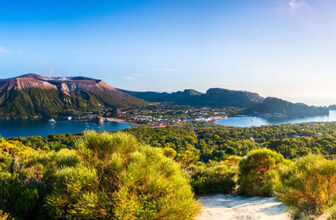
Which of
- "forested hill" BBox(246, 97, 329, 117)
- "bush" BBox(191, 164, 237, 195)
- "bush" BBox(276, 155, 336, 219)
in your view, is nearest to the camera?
"bush" BBox(276, 155, 336, 219)

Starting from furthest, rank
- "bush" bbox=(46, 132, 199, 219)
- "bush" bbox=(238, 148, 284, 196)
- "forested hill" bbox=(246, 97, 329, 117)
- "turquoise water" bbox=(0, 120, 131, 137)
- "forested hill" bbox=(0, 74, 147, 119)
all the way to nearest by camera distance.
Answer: "forested hill" bbox=(246, 97, 329, 117) < "forested hill" bbox=(0, 74, 147, 119) < "turquoise water" bbox=(0, 120, 131, 137) < "bush" bbox=(238, 148, 284, 196) < "bush" bbox=(46, 132, 199, 219)

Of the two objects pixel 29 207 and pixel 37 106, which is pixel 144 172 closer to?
pixel 29 207

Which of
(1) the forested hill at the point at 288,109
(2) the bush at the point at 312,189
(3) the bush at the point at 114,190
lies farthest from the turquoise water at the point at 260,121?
(3) the bush at the point at 114,190

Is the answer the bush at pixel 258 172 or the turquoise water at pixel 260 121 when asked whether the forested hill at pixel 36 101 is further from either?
the bush at pixel 258 172

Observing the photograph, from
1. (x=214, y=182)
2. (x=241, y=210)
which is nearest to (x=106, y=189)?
(x=241, y=210)

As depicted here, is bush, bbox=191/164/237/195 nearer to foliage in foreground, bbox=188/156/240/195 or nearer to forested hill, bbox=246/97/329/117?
foliage in foreground, bbox=188/156/240/195

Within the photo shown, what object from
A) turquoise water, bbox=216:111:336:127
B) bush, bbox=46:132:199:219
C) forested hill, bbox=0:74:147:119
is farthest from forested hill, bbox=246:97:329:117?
bush, bbox=46:132:199:219

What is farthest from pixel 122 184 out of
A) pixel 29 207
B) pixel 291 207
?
pixel 291 207

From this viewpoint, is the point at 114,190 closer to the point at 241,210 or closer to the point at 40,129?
the point at 241,210
